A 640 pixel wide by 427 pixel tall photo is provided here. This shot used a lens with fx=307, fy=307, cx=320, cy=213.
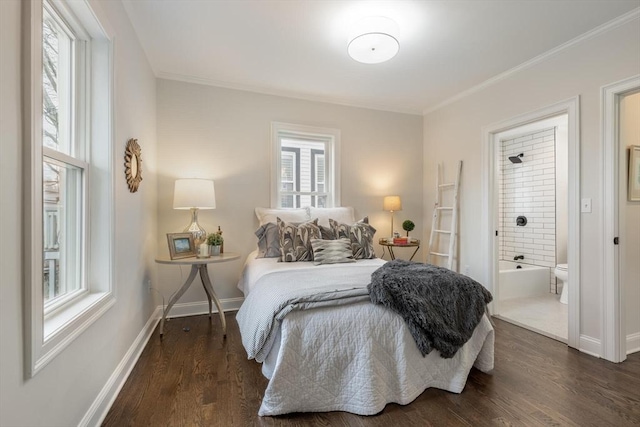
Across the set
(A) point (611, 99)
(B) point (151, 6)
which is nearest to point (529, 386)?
(A) point (611, 99)

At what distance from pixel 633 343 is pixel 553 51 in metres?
2.52

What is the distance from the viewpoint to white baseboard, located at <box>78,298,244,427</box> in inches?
61.9

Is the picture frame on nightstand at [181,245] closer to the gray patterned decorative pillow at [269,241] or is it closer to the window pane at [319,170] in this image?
the gray patterned decorative pillow at [269,241]

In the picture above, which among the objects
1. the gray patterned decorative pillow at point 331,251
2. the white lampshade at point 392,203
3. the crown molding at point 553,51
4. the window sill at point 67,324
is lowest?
the window sill at point 67,324

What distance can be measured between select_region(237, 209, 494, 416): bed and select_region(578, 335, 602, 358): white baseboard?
1309 mm

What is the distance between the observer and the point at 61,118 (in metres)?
1.58

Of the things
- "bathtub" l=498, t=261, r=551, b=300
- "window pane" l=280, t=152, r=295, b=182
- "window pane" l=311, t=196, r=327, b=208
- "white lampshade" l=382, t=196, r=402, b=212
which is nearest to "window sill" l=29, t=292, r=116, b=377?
"window pane" l=280, t=152, r=295, b=182

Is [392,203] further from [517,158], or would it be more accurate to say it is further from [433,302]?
[517,158]

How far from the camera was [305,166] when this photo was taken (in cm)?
388

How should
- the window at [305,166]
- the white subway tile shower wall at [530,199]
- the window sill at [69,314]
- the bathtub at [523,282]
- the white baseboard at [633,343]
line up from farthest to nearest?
the white subway tile shower wall at [530,199] < the bathtub at [523,282] < the window at [305,166] < the white baseboard at [633,343] < the window sill at [69,314]

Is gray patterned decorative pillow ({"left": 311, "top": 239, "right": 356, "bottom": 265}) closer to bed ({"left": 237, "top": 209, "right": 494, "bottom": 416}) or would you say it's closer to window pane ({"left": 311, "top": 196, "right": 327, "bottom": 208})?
bed ({"left": 237, "top": 209, "right": 494, "bottom": 416})

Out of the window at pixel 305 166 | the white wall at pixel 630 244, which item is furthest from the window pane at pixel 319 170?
the white wall at pixel 630 244

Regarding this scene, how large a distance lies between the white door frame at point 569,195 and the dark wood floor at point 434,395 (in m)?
0.46

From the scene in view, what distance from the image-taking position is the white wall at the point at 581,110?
2.34 metres
